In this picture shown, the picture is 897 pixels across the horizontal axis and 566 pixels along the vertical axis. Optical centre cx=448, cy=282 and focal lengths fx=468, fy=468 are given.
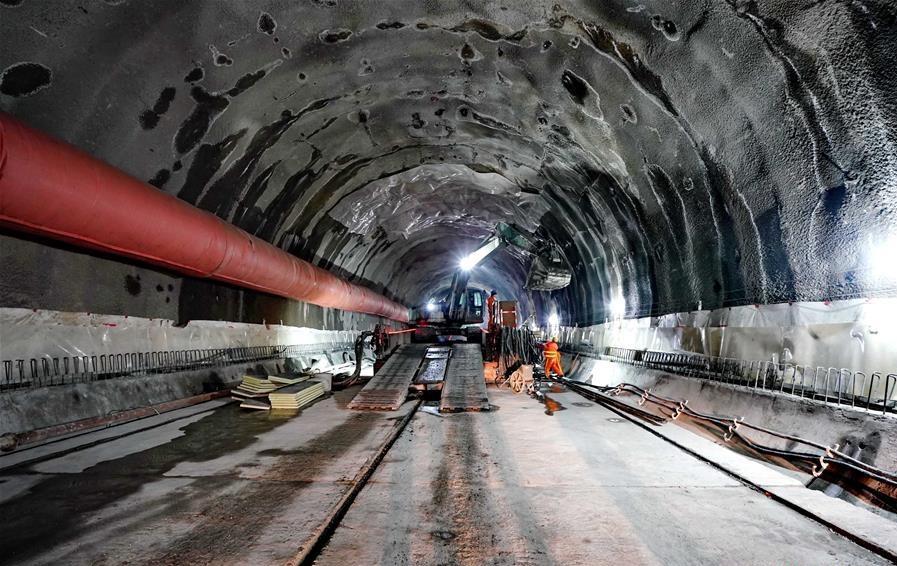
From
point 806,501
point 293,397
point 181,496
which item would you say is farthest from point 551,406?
point 181,496

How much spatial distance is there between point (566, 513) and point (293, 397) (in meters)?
5.27

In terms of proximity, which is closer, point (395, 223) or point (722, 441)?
point (722, 441)

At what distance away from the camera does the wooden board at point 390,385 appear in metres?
7.47

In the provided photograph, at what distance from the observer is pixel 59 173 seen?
3.84m

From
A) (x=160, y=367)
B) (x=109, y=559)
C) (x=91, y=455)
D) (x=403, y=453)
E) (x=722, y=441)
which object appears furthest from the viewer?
(x=160, y=367)

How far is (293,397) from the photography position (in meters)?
7.38

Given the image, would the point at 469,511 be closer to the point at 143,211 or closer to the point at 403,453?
the point at 403,453

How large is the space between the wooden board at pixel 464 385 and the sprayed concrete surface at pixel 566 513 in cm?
206

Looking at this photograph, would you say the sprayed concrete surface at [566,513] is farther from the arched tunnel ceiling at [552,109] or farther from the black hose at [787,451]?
the arched tunnel ceiling at [552,109]

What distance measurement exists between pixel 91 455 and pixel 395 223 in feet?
37.2

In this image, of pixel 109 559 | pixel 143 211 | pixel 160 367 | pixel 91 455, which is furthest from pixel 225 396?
pixel 109 559

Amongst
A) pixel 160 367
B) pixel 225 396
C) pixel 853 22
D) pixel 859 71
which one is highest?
pixel 853 22

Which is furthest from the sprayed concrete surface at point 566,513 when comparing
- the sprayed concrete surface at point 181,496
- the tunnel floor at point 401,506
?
the sprayed concrete surface at point 181,496

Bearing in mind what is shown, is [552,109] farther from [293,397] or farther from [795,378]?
[293,397]
